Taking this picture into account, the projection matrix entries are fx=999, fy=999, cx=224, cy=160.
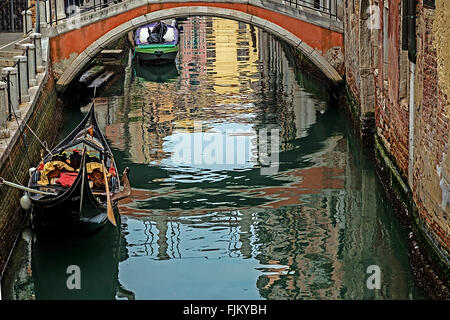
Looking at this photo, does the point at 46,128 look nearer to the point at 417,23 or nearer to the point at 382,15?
the point at 382,15

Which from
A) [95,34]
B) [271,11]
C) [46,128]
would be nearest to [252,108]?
[271,11]

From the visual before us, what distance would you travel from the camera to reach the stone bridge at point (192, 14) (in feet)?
35.7

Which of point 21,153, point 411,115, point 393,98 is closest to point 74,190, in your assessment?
point 21,153

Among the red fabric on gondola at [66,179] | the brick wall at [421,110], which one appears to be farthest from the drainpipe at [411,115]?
the red fabric on gondola at [66,179]

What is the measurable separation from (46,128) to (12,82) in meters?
1.45

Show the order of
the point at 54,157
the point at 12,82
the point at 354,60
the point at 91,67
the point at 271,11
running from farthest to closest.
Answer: the point at 91,67, the point at 271,11, the point at 354,60, the point at 12,82, the point at 54,157

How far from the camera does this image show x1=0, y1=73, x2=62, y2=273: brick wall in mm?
6219

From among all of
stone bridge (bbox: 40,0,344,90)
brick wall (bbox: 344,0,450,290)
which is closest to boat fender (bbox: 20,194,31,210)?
brick wall (bbox: 344,0,450,290)

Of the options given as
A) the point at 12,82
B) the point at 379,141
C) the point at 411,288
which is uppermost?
the point at 12,82

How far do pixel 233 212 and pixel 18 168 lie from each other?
1.59m

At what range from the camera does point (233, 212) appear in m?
7.34

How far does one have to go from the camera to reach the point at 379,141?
26.5ft

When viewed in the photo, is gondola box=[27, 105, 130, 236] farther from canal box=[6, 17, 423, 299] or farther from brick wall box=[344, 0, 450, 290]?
brick wall box=[344, 0, 450, 290]

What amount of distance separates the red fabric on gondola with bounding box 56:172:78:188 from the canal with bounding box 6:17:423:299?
0.40m
